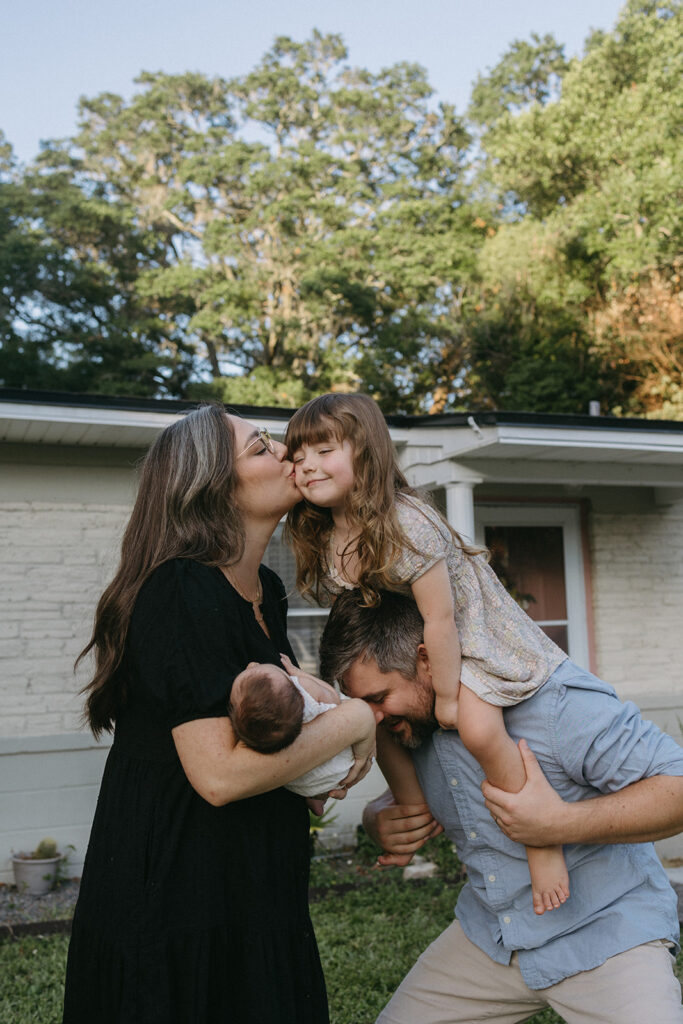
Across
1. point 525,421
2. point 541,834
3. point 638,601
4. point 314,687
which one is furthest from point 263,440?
point 638,601

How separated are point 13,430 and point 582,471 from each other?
15.6 feet

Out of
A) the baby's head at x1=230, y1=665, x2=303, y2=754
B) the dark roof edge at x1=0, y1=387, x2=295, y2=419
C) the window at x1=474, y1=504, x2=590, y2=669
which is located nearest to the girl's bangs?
the baby's head at x1=230, y1=665, x2=303, y2=754

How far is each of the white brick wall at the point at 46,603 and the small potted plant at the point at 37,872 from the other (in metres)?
0.89

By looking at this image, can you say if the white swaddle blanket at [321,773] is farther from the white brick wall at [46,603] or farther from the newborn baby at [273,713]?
the white brick wall at [46,603]

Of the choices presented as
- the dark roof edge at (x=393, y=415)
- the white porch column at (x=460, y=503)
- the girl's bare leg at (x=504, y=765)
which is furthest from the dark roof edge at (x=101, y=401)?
the girl's bare leg at (x=504, y=765)

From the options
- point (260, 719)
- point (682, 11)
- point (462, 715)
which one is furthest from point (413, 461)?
point (682, 11)

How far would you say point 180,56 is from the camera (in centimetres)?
2678

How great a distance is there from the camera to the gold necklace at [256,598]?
2.14m

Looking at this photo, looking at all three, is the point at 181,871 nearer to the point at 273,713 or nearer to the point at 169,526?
the point at 273,713

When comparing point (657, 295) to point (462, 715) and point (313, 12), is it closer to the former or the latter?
point (313, 12)

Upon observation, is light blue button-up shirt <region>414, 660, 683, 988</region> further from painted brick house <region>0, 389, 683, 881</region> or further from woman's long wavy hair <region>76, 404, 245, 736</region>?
painted brick house <region>0, 389, 683, 881</region>

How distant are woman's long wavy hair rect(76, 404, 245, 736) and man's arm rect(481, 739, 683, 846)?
852 mm

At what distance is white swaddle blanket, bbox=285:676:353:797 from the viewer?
1.95 meters

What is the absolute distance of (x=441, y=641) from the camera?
238 cm
